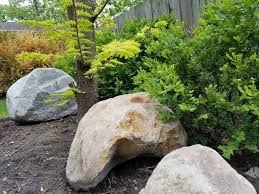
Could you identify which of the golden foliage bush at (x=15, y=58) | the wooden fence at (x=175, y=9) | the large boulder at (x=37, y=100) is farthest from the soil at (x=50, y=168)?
the golden foliage bush at (x=15, y=58)

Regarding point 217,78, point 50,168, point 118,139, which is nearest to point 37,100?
point 50,168

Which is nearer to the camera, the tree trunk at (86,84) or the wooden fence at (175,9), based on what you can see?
the tree trunk at (86,84)

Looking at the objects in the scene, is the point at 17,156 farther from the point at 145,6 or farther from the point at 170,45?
the point at 145,6

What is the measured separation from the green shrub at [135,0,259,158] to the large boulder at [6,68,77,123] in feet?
7.10

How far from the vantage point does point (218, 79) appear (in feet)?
10.1

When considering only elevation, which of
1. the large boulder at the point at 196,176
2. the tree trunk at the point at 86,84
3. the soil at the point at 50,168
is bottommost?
the soil at the point at 50,168

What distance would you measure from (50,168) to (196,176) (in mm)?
1781

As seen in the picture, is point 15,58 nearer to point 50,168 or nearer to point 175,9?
point 175,9

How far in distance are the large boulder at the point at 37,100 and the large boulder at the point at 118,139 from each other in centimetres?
206

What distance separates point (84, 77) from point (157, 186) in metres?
2.20

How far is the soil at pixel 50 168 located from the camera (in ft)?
9.87

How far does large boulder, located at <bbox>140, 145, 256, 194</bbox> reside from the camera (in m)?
A: 1.94

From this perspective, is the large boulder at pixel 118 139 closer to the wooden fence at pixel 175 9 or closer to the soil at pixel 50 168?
the soil at pixel 50 168

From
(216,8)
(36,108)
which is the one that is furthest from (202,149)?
(36,108)
